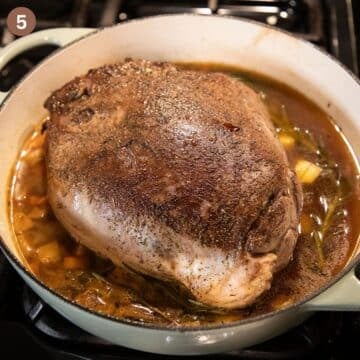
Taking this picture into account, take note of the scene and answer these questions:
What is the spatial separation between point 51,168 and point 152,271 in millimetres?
293

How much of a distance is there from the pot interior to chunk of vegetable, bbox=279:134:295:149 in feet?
0.41

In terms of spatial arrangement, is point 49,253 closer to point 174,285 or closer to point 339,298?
point 174,285

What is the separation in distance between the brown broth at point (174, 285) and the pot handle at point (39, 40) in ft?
0.61

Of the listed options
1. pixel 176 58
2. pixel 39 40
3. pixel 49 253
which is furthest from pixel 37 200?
pixel 176 58

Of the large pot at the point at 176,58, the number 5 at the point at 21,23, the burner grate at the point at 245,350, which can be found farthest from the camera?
the number 5 at the point at 21,23

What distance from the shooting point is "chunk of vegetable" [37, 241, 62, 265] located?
1241 mm

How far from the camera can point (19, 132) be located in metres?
1.44

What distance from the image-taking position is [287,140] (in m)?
1.44

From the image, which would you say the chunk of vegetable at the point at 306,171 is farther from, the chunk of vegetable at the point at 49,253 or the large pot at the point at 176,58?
the chunk of vegetable at the point at 49,253

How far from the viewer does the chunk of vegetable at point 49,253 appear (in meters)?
1.24

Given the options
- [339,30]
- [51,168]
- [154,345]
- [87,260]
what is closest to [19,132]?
[51,168]

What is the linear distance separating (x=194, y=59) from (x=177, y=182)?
22.9 inches

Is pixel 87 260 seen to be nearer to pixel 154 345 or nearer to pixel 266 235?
pixel 154 345

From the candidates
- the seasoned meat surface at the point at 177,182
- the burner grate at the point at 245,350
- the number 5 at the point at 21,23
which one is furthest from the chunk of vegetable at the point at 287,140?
the number 5 at the point at 21,23
